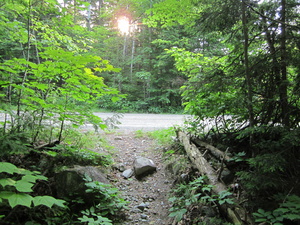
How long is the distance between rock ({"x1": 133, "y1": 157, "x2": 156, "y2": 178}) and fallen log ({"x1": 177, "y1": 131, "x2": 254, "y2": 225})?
3.56 ft

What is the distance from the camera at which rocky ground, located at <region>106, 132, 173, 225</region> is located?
3500 millimetres

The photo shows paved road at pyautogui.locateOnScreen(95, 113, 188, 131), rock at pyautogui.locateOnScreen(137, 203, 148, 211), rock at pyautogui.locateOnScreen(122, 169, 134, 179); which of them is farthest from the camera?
paved road at pyautogui.locateOnScreen(95, 113, 188, 131)

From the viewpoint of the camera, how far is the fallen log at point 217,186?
2.43 metres

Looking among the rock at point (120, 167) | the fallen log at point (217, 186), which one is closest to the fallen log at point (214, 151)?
the fallen log at point (217, 186)

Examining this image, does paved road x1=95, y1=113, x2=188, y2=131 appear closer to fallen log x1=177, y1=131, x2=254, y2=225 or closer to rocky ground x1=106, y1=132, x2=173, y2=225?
rocky ground x1=106, y1=132, x2=173, y2=225

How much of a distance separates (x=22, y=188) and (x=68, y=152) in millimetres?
2384

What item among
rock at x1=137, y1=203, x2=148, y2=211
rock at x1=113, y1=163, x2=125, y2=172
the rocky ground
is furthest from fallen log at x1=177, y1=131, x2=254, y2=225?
rock at x1=113, y1=163, x2=125, y2=172

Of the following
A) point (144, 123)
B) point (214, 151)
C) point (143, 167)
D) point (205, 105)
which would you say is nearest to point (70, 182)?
point (143, 167)

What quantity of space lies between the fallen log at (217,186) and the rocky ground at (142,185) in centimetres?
90

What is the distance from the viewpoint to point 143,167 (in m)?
4.92

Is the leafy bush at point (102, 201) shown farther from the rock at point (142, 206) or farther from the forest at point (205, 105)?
the rock at point (142, 206)

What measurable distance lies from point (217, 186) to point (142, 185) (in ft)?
6.59

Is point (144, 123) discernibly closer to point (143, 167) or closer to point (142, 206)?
point (143, 167)

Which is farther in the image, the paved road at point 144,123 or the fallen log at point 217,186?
the paved road at point 144,123
